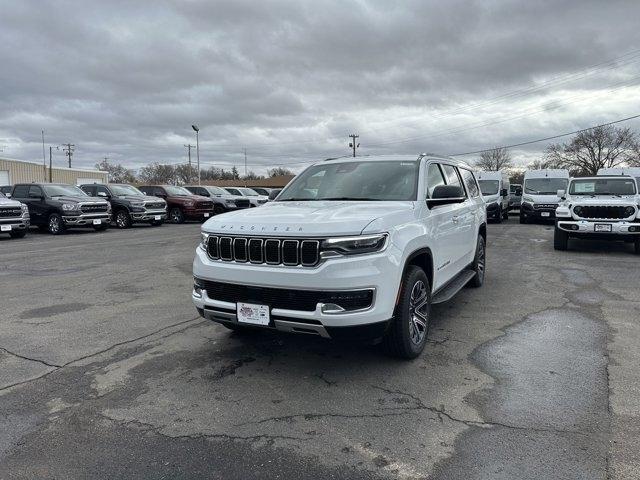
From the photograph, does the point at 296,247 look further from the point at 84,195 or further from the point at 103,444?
the point at 84,195

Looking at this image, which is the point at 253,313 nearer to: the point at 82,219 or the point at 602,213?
the point at 602,213

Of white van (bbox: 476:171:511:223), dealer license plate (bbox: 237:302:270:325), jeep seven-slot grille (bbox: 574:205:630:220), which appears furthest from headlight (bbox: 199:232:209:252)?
white van (bbox: 476:171:511:223)

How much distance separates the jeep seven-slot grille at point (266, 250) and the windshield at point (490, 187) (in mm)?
19271

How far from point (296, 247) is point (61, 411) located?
2.05 meters

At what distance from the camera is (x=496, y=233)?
53.1 feet

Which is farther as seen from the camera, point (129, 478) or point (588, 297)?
point (588, 297)

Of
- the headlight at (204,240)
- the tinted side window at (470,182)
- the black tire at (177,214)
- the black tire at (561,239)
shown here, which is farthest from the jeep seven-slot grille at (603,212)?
the black tire at (177,214)

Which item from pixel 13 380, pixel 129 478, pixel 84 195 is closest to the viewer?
pixel 129 478

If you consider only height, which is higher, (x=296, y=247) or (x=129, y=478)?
(x=296, y=247)

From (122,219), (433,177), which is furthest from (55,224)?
(433,177)

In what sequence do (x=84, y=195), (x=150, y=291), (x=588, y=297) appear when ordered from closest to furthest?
(x=588, y=297), (x=150, y=291), (x=84, y=195)

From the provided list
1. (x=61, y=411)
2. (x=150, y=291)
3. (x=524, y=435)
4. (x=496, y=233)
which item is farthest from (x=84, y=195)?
(x=524, y=435)

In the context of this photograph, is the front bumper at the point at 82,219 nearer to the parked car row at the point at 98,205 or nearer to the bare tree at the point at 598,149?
the parked car row at the point at 98,205

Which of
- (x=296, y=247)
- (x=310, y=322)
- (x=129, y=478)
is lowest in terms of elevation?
(x=129, y=478)
